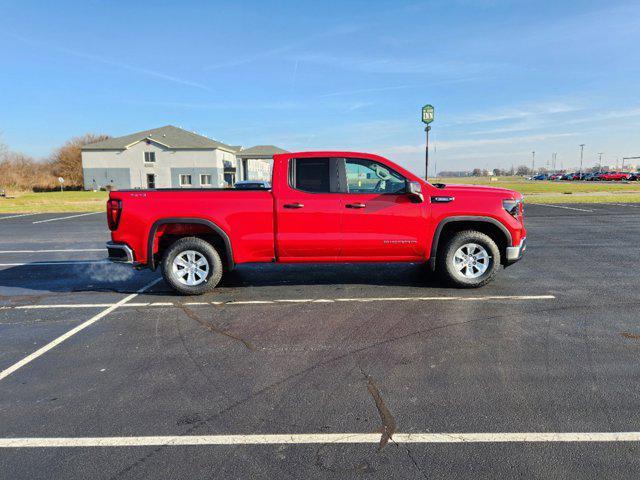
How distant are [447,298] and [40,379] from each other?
4.74 m

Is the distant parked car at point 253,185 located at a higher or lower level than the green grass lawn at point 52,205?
higher

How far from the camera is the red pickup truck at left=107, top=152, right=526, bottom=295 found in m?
5.95

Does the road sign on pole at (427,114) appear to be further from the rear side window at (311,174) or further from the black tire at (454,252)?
the rear side window at (311,174)

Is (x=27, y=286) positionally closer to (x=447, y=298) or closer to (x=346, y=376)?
(x=346, y=376)

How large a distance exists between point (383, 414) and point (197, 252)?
400cm

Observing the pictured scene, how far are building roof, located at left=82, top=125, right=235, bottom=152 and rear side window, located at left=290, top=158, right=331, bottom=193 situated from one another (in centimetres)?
5248

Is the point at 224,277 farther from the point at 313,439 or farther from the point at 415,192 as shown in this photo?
the point at 313,439

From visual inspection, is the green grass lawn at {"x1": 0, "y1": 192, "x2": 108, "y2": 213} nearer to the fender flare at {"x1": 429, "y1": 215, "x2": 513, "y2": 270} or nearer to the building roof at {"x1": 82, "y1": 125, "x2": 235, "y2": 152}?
the fender flare at {"x1": 429, "y1": 215, "x2": 513, "y2": 270}

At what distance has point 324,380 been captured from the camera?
351 cm

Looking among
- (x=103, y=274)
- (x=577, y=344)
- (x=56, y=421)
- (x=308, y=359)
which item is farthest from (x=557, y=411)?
(x=103, y=274)

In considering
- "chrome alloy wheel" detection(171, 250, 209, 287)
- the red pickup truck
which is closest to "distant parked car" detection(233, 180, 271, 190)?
the red pickup truck

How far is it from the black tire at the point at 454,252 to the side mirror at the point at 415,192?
0.83 metres

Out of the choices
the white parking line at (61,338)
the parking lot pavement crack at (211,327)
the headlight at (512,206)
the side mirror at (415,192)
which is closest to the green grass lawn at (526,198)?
the white parking line at (61,338)

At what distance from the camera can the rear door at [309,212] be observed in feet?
19.6
